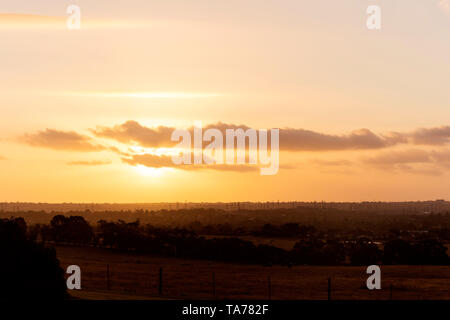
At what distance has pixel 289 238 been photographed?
136000mm

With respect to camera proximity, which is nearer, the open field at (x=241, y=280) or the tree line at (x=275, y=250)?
the open field at (x=241, y=280)

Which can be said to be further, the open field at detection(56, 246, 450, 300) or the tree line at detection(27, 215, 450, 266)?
the tree line at detection(27, 215, 450, 266)

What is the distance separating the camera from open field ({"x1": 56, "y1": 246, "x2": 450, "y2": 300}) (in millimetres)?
50594

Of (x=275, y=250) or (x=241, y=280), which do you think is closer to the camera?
(x=241, y=280)

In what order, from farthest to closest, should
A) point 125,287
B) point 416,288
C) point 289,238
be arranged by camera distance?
point 289,238 < point 416,288 < point 125,287

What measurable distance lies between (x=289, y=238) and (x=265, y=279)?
7101cm

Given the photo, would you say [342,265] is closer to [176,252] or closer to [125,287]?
[176,252]

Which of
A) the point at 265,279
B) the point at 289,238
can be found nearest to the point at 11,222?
the point at 265,279

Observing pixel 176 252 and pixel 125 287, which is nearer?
pixel 125 287

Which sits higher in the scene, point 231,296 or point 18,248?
point 18,248

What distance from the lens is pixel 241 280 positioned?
2484 inches

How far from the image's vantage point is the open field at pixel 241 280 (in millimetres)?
50594

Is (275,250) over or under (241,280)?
over
